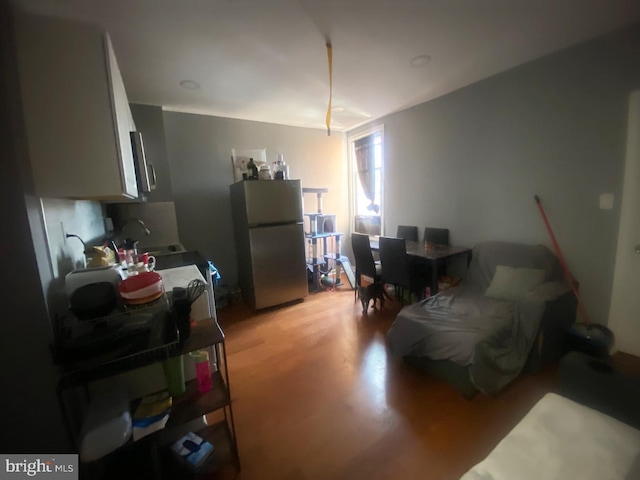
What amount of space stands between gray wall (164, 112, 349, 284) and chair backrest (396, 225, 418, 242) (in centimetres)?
171

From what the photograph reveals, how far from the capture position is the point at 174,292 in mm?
1115

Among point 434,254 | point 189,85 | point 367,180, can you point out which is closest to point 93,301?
point 189,85

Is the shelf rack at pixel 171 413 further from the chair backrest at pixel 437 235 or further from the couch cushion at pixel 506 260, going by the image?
the chair backrest at pixel 437 235

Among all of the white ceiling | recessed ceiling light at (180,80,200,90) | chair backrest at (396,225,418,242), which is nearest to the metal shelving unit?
chair backrest at (396,225,418,242)

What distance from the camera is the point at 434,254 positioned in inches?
102

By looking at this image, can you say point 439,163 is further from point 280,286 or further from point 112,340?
point 112,340

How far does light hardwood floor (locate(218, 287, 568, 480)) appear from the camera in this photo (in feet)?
4.20

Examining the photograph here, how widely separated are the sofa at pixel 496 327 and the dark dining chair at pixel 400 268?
0.37 m

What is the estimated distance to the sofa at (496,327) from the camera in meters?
1.63

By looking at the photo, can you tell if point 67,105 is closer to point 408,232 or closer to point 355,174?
point 408,232

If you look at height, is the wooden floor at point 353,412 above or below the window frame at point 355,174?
below

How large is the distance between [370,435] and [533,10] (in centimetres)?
273

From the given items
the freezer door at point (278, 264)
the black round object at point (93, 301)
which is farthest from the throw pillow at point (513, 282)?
the black round object at point (93, 301)

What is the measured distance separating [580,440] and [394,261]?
6.19 ft
